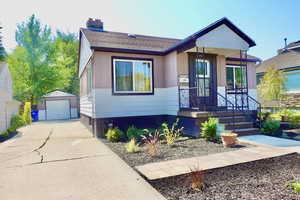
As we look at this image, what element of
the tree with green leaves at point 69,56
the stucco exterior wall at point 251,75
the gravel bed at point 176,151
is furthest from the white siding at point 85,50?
the tree with green leaves at point 69,56

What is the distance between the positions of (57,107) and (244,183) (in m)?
21.6

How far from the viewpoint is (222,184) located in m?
3.16

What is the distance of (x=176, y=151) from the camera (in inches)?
206

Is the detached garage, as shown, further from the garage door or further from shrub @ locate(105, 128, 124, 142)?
shrub @ locate(105, 128, 124, 142)

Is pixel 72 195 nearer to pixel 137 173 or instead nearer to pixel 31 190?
pixel 31 190

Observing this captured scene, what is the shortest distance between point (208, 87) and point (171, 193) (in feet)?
22.5

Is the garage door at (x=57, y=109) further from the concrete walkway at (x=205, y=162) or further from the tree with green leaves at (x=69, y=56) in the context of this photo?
the concrete walkway at (x=205, y=162)

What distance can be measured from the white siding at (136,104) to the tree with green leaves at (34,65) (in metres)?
17.0

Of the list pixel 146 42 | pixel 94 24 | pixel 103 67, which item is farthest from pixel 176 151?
pixel 94 24

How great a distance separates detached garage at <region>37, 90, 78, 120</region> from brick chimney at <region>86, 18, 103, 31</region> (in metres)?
12.3

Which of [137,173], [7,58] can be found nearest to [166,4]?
[137,173]

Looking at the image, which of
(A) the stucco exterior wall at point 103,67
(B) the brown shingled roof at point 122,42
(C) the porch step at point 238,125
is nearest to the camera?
(C) the porch step at point 238,125

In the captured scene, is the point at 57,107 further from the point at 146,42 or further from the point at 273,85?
the point at 273,85

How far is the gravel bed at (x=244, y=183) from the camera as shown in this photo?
2.76 m
